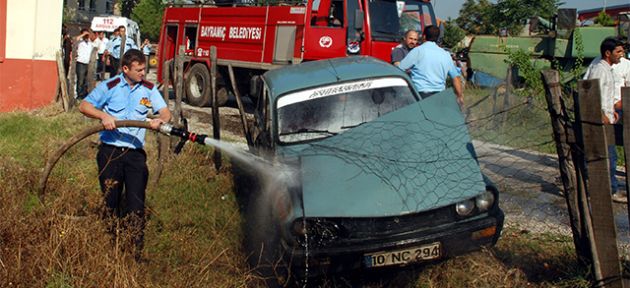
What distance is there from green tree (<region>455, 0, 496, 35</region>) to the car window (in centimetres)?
2883

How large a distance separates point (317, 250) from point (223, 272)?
818mm

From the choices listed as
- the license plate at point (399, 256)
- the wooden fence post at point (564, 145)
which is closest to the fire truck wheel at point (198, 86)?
the license plate at point (399, 256)

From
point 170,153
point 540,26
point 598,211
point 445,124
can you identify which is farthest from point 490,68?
point 598,211

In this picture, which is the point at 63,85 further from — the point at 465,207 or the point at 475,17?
the point at 475,17

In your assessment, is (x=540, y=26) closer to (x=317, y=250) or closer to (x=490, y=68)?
(x=490, y=68)

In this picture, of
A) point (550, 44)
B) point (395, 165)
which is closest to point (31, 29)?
point (395, 165)

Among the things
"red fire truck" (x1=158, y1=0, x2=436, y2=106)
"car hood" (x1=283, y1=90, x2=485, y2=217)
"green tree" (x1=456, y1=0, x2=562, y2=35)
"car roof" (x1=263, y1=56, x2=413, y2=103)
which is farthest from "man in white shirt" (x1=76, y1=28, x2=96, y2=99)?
"green tree" (x1=456, y1=0, x2=562, y2=35)

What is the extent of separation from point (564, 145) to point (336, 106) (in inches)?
92.7

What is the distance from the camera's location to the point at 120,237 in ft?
15.5

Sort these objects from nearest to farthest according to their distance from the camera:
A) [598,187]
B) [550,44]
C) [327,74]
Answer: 1. [598,187]
2. [327,74]
3. [550,44]

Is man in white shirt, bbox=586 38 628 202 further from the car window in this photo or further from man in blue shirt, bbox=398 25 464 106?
the car window

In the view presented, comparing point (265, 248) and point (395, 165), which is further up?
point (395, 165)

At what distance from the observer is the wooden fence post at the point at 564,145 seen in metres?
4.33

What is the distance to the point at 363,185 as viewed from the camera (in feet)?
15.9
